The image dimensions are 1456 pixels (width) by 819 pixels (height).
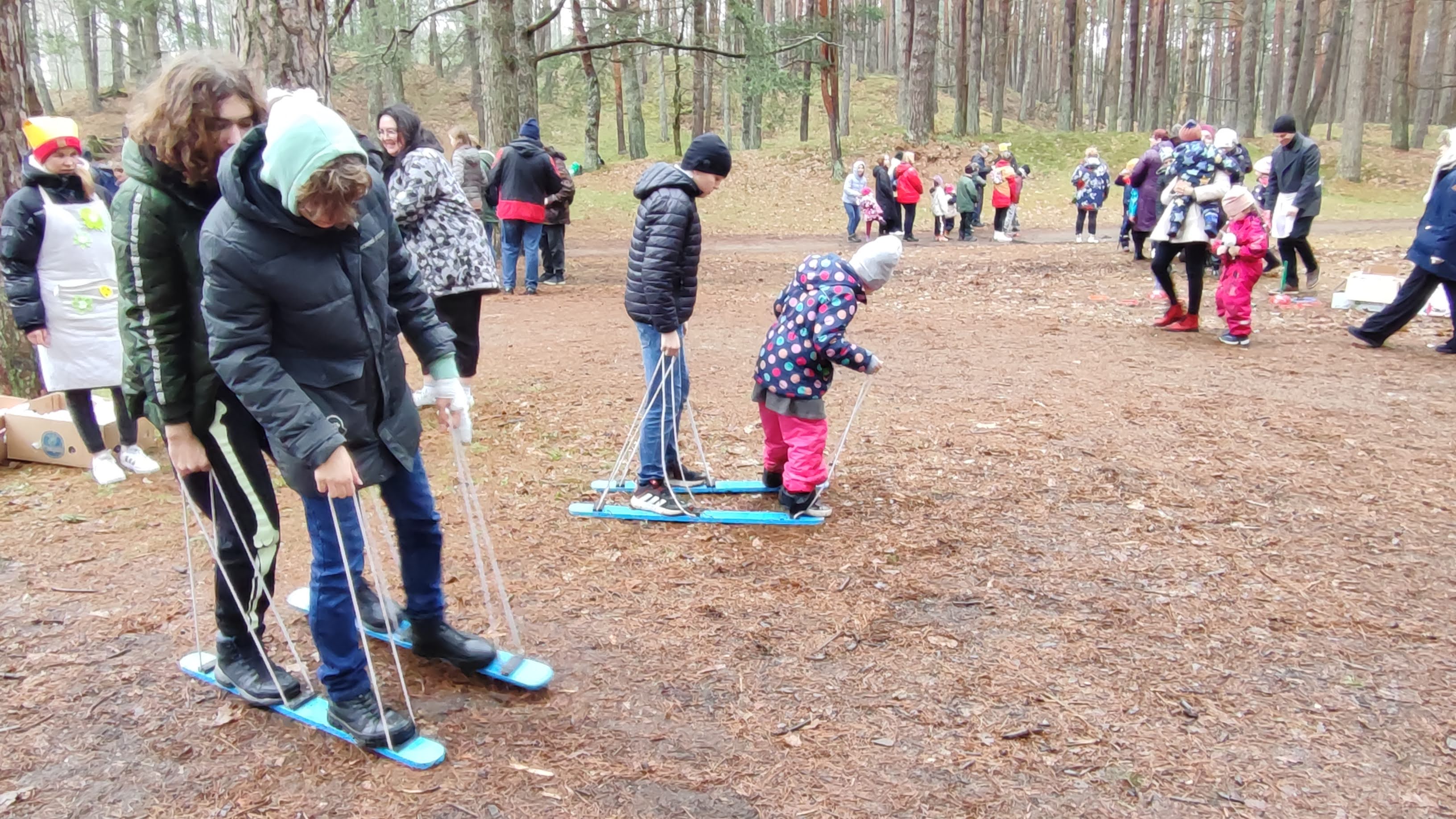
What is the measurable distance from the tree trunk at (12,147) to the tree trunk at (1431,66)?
38.3 m

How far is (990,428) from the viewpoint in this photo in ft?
20.5

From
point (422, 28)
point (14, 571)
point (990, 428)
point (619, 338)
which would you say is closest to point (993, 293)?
point (619, 338)

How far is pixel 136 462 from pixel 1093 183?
1536 cm

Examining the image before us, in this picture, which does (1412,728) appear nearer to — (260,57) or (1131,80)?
(260,57)

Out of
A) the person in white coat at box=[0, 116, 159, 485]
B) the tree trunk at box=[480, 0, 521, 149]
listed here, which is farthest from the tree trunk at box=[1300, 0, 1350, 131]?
→ the person in white coat at box=[0, 116, 159, 485]

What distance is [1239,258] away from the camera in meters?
8.08

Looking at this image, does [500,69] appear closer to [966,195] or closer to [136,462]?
[136,462]

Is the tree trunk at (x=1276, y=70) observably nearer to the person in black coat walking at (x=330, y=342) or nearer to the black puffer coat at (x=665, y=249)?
the black puffer coat at (x=665, y=249)

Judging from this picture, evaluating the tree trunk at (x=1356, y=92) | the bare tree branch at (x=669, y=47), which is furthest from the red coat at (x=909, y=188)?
the tree trunk at (x=1356, y=92)

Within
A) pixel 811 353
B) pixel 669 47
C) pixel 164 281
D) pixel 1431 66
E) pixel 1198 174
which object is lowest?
pixel 811 353

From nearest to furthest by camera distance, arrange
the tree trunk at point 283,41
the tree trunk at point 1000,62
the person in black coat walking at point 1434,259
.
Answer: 1. the tree trunk at point 283,41
2. the person in black coat walking at point 1434,259
3. the tree trunk at point 1000,62

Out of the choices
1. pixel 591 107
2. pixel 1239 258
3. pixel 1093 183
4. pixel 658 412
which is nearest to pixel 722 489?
pixel 658 412

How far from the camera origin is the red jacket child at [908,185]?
18406 millimetres

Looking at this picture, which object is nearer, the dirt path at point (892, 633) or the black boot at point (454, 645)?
the dirt path at point (892, 633)
